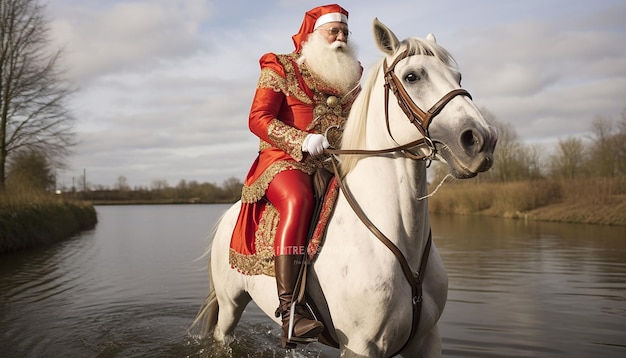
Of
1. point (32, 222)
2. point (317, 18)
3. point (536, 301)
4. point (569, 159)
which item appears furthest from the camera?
point (569, 159)

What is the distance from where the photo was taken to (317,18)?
3.60 metres

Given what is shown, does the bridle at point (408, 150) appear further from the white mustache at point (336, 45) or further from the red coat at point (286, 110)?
the white mustache at point (336, 45)

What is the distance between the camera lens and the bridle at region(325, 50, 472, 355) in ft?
8.04

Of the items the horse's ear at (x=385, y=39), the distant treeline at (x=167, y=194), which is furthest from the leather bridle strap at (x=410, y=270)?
the distant treeline at (x=167, y=194)

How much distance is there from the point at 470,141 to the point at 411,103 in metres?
0.41

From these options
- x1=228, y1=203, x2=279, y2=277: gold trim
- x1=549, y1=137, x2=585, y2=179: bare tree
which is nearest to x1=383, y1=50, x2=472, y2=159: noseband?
x1=228, y1=203, x2=279, y2=277: gold trim

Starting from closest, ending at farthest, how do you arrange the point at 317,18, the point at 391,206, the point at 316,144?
the point at 391,206 → the point at 316,144 → the point at 317,18

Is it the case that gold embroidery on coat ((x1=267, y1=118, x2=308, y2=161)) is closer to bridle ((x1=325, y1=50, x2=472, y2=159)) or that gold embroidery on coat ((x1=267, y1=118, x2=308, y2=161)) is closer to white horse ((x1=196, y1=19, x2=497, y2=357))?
white horse ((x1=196, y1=19, x2=497, y2=357))

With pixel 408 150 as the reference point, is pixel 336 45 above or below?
above

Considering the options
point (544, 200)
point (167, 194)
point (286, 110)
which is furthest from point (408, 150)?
point (167, 194)

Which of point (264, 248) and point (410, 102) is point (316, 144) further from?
point (264, 248)

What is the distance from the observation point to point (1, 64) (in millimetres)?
19688

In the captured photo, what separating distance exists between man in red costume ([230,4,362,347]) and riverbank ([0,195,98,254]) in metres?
13.1

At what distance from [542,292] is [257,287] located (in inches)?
253
